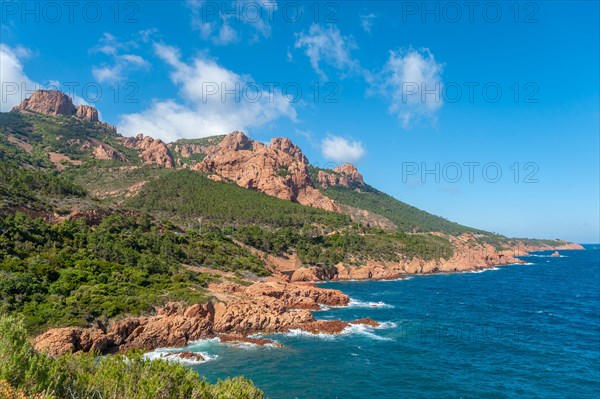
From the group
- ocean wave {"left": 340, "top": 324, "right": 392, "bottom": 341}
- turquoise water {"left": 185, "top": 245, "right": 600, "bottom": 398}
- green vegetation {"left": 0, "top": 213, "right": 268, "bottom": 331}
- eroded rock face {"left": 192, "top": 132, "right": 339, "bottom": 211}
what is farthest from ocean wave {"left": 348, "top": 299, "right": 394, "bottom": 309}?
eroded rock face {"left": 192, "top": 132, "right": 339, "bottom": 211}

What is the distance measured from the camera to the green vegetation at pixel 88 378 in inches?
479

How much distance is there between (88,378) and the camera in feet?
48.1

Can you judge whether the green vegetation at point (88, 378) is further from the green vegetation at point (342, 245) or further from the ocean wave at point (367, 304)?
the green vegetation at point (342, 245)

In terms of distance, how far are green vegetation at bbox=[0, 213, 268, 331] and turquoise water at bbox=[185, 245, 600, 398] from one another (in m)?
11.1

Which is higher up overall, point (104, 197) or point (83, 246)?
point (104, 197)

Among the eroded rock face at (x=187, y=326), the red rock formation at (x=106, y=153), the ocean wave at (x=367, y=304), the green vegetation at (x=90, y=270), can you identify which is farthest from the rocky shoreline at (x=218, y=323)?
the red rock formation at (x=106, y=153)

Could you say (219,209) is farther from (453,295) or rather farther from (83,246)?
(453,295)

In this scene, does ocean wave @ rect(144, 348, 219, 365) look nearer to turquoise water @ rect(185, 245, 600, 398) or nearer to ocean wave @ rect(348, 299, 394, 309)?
turquoise water @ rect(185, 245, 600, 398)

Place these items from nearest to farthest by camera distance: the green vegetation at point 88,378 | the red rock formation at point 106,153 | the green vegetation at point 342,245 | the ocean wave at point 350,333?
the green vegetation at point 88,378 → the ocean wave at point 350,333 → the green vegetation at point 342,245 → the red rock formation at point 106,153

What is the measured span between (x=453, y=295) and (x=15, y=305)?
71957 mm

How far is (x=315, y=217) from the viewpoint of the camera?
132 metres

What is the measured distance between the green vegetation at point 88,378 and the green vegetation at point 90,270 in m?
22.3

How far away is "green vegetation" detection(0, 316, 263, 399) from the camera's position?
12164mm

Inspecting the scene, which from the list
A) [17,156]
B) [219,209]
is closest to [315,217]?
[219,209]
